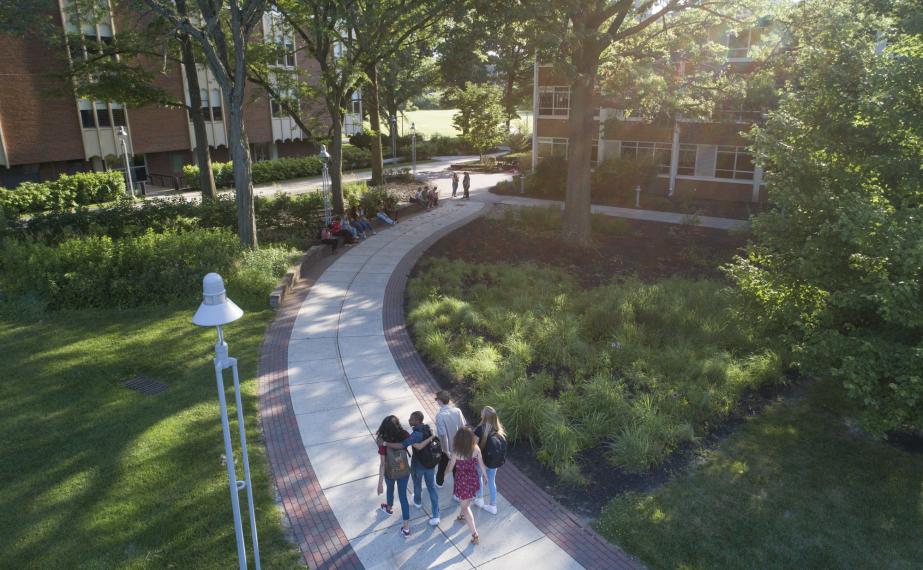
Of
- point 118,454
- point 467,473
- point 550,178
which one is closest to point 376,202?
point 550,178

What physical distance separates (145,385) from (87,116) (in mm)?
29029

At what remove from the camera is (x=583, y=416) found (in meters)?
9.58

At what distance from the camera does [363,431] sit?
9297 mm

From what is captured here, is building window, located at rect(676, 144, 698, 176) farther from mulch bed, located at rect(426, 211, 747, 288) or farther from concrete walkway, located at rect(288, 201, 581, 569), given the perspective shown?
concrete walkway, located at rect(288, 201, 581, 569)

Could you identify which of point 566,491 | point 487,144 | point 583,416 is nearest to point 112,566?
point 566,491

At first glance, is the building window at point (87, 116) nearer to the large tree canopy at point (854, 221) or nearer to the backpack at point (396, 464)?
the backpack at point (396, 464)

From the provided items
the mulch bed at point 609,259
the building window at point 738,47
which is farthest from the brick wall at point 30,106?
the building window at point 738,47

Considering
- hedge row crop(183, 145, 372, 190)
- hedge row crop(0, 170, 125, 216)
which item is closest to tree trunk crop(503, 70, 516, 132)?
hedge row crop(183, 145, 372, 190)

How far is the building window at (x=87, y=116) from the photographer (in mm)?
32656

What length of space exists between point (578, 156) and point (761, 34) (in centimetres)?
674

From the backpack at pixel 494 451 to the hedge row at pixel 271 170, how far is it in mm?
31037

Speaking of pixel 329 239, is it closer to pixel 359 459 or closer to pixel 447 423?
pixel 359 459

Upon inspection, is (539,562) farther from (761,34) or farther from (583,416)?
(761,34)

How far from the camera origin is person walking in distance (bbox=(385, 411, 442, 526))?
688 cm
